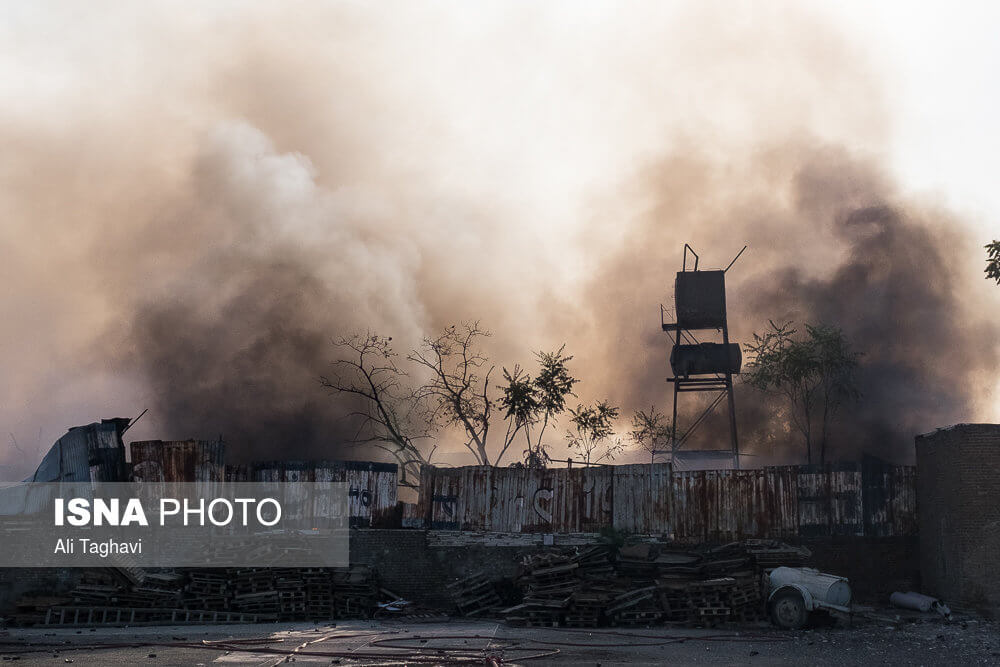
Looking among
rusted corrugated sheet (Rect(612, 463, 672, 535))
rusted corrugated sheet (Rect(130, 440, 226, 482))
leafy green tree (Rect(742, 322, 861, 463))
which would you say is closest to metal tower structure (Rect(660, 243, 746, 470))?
leafy green tree (Rect(742, 322, 861, 463))

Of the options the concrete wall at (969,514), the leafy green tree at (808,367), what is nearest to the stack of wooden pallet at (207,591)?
the concrete wall at (969,514)

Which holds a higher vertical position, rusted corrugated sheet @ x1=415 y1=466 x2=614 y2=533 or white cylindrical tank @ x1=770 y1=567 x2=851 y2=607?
rusted corrugated sheet @ x1=415 y1=466 x2=614 y2=533

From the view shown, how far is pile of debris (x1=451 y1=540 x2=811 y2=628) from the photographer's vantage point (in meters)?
20.8

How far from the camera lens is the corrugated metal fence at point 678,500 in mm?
24938

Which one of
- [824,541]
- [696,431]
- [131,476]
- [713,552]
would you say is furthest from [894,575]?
[696,431]

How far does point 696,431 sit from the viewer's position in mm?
A: 51562

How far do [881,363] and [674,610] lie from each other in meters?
29.1

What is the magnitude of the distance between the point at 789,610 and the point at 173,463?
55.5 feet

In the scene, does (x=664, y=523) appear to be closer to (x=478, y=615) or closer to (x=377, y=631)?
(x=478, y=615)

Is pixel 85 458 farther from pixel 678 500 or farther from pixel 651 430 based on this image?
pixel 651 430

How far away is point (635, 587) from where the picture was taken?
21.8 meters

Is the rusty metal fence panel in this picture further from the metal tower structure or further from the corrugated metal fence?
the metal tower structure

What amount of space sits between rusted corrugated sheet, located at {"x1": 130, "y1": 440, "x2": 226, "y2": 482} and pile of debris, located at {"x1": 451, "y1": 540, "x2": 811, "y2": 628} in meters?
8.07

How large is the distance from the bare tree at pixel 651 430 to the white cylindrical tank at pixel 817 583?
29.6 metres
